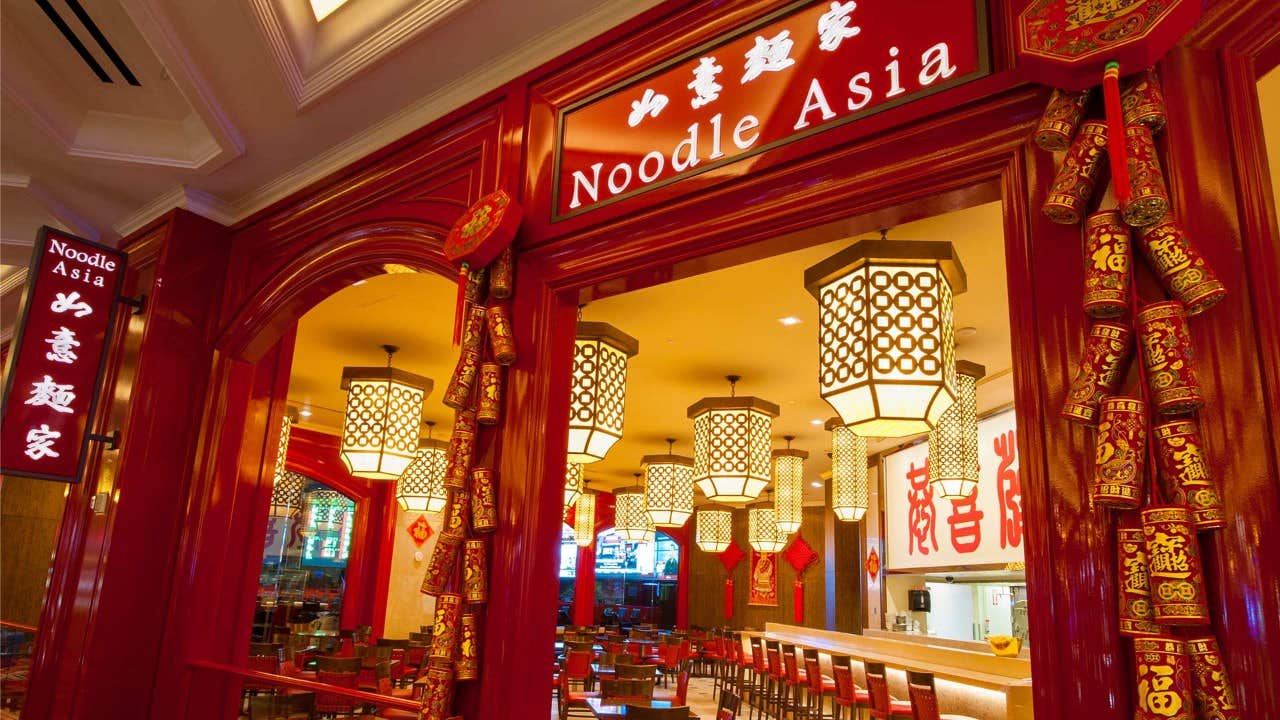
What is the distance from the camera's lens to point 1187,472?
4.63ft

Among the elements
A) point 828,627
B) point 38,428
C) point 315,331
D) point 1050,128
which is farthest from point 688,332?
point 828,627

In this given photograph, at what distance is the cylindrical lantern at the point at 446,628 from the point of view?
2.51 metres

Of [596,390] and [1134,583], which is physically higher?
[596,390]

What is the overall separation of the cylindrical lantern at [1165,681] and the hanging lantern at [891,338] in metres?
2.53

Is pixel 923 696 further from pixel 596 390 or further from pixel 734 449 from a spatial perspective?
pixel 596 390

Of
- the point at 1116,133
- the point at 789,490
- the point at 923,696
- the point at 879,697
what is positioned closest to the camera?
the point at 1116,133

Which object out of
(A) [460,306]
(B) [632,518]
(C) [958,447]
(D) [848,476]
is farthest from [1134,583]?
(B) [632,518]

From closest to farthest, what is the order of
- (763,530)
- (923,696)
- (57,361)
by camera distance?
(57,361) < (923,696) < (763,530)

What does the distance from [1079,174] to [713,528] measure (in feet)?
35.2

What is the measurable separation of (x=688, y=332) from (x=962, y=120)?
175 inches

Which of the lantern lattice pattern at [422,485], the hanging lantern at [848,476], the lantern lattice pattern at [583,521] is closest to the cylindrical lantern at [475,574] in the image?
the hanging lantern at [848,476]

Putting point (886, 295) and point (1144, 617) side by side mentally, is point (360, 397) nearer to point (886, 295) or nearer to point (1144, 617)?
point (886, 295)

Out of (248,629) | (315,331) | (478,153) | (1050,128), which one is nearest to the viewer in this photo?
(1050,128)

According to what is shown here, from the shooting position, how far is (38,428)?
3.77 metres
